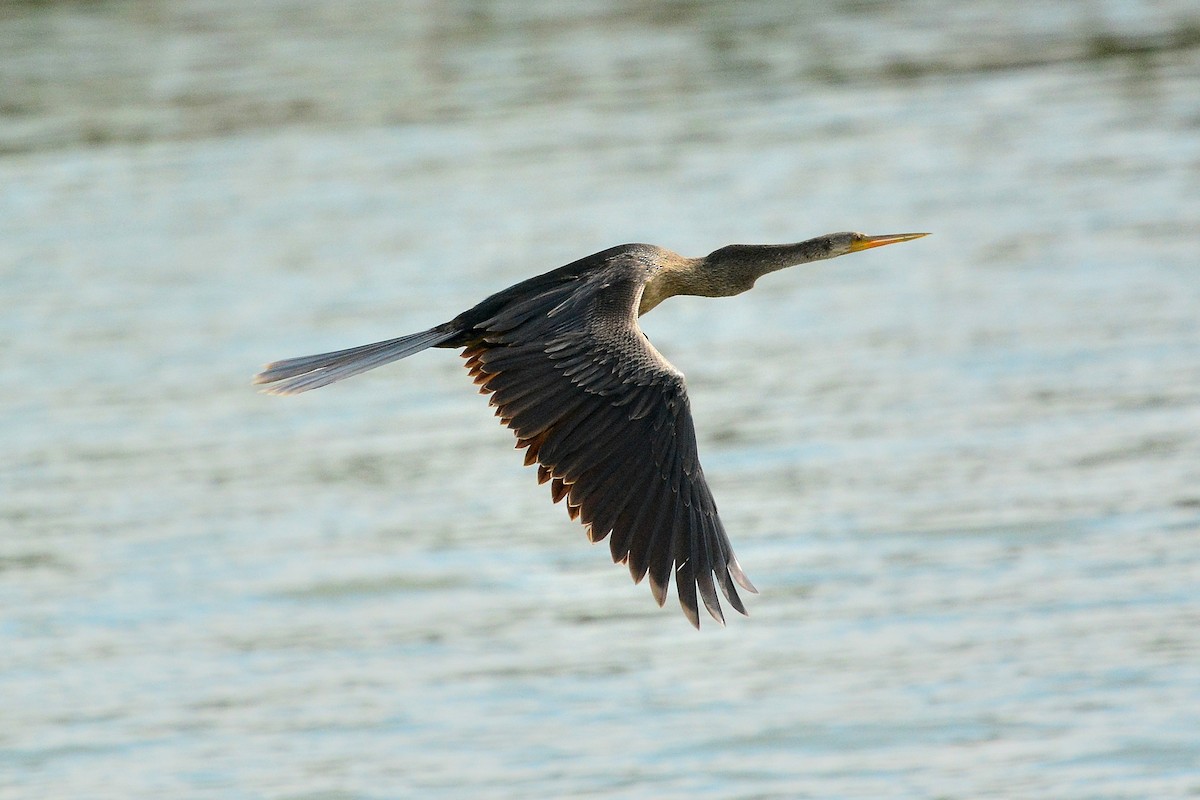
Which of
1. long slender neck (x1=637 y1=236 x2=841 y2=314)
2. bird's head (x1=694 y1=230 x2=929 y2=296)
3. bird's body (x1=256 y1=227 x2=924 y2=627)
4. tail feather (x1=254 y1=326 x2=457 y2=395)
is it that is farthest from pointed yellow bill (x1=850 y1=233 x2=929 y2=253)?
tail feather (x1=254 y1=326 x2=457 y2=395)

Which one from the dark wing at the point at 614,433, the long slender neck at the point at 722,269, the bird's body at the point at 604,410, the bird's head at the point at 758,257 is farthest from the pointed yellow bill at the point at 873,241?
the dark wing at the point at 614,433

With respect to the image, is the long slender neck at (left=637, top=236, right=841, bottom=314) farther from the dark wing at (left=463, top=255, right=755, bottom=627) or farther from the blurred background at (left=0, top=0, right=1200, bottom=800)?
the blurred background at (left=0, top=0, right=1200, bottom=800)

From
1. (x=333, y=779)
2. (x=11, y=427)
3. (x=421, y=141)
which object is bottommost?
(x=333, y=779)

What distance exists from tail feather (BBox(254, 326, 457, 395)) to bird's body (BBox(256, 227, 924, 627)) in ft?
0.04

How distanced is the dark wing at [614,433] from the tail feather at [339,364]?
0.29 m

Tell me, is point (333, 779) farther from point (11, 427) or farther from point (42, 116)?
point (42, 116)

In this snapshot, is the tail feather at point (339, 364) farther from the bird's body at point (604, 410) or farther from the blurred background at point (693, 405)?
the blurred background at point (693, 405)

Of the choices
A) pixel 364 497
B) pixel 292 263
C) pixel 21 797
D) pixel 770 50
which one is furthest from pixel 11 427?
pixel 770 50

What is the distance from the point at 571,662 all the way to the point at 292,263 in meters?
8.17

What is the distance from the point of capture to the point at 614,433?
6500 mm

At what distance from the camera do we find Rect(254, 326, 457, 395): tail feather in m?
7.14

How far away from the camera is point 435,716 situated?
28.8 ft

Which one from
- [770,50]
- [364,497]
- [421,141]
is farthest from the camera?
[770,50]

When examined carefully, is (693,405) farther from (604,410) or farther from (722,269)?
(604,410)
